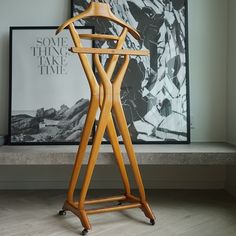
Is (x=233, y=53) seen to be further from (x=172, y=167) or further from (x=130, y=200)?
(x=130, y=200)

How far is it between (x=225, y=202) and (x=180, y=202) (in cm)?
34

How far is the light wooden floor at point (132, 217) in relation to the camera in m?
1.96

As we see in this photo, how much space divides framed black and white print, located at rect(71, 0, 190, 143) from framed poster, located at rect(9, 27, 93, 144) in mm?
322

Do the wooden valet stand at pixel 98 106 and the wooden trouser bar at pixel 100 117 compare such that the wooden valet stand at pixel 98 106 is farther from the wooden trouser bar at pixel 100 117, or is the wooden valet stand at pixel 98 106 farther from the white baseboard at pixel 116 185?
the white baseboard at pixel 116 185

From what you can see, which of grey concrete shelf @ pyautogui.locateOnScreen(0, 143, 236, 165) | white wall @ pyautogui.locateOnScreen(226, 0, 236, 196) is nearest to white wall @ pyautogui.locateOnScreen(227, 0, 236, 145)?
white wall @ pyautogui.locateOnScreen(226, 0, 236, 196)

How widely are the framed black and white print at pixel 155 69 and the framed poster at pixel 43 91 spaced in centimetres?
32

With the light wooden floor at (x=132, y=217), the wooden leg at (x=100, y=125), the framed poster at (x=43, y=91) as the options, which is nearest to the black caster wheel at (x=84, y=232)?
the light wooden floor at (x=132, y=217)

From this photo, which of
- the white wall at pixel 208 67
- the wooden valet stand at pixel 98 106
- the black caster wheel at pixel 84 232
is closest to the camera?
the black caster wheel at pixel 84 232

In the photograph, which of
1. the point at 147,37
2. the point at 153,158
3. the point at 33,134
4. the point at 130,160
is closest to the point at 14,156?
the point at 33,134

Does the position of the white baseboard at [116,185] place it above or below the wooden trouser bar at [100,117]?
below

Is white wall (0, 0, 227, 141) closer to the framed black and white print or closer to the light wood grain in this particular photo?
the framed black and white print

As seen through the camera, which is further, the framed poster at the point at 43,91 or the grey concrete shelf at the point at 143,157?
the framed poster at the point at 43,91

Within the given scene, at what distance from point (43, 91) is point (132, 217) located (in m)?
1.27

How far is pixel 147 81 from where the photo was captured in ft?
9.25
